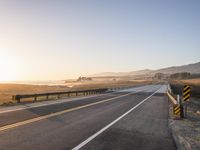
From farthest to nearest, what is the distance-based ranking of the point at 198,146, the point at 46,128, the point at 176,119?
1. the point at 176,119
2. the point at 46,128
3. the point at 198,146

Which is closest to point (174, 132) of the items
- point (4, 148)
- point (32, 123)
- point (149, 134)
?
point (149, 134)

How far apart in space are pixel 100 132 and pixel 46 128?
2.24m

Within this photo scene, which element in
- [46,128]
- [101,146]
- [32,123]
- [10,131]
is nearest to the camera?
[101,146]

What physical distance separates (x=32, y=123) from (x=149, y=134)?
17.5ft

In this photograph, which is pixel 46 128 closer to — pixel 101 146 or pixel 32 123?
pixel 32 123

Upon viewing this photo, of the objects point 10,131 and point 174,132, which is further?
Answer: point 174,132

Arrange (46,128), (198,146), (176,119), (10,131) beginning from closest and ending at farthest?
(198,146) < (10,131) < (46,128) < (176,119)

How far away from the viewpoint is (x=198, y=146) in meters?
8.96

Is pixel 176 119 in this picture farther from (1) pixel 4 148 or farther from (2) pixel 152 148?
(1) pixel 4 148

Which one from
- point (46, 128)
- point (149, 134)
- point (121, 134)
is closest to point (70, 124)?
point (46, 128)

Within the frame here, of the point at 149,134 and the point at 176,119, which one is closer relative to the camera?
the point at 149,134

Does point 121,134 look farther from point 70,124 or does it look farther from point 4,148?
point 4,148

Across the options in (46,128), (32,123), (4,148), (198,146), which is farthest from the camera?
(32,123)

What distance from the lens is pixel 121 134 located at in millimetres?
10453
